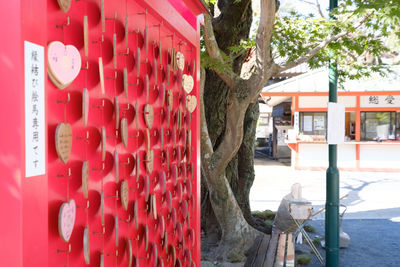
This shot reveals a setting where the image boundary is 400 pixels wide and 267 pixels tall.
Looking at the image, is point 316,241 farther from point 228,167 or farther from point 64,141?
point 64,141

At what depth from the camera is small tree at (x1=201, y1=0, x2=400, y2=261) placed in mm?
5859

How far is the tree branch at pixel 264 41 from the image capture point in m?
5.70

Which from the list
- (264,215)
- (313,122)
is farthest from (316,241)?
(313,122)

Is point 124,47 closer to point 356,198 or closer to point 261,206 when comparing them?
point 261,206

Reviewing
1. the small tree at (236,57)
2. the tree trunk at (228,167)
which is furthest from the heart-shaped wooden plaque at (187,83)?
the tree trunk at (228,167)

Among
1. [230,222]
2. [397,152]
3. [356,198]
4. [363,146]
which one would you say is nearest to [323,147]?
[363,146]

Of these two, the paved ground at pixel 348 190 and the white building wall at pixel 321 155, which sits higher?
the white building wall at pixel 321 155

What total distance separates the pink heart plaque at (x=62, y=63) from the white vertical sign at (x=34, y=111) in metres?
0.10

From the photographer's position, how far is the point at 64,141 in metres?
1.86

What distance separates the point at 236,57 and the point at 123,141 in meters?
5.66

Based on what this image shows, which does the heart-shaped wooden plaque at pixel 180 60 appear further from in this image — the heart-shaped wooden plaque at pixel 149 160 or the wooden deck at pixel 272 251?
the wooden deck at pixel 272 251

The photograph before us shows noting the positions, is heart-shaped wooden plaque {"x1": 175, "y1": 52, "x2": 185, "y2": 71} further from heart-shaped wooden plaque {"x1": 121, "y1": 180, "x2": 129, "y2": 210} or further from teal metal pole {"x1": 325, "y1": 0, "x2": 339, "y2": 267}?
teal metal pole {"x1": 325, "y1": 0, "x2": 339, "y2": 267}

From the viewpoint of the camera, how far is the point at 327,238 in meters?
6.02

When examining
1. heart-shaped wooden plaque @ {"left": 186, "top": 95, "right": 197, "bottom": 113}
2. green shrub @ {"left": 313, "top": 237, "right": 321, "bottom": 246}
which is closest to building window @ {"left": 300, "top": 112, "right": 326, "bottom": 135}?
green shrub @ {"left": 313, "top": 237, "right": 321, "bottom": 246}
